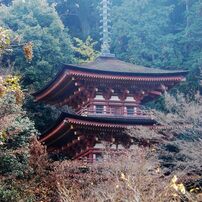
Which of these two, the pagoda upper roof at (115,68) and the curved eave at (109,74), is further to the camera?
the pagoda upper roof at (115,68)

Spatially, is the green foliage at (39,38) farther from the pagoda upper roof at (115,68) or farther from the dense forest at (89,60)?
the pagoda upper roof at (115,68)

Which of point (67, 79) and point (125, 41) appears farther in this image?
point (125, 41)

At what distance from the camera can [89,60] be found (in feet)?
98.0

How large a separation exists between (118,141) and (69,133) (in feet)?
5.96

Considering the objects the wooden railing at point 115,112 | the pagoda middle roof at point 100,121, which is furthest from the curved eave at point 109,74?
the pagoda middle roof at point 100,121

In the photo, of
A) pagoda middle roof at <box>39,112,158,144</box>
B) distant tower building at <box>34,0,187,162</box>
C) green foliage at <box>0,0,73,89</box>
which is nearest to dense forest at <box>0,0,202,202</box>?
green foliage at <box>0,0,73,89</box>

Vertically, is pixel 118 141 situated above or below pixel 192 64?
below

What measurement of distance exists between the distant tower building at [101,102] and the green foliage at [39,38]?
6.54 meters

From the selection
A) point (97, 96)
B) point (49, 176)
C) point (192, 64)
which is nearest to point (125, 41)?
point (192, 64)

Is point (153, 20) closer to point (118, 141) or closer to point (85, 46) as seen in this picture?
point (85, 46)

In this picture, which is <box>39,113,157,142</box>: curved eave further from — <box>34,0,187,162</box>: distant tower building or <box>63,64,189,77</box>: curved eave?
<box>63,64,189,77</box>: curved eave

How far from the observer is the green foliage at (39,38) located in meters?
25.3

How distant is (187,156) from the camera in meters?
14.5

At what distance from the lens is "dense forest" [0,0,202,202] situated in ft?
39.7
